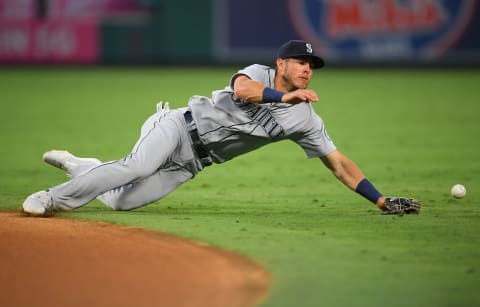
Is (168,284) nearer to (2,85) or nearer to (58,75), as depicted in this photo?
(2,85)

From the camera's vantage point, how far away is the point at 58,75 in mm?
23703

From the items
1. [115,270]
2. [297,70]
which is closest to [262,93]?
[297,70]

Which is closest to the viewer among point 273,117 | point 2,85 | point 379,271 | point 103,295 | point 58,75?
point 103,295

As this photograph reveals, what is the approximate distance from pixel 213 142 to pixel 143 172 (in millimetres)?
643

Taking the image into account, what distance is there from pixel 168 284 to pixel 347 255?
4.59ft

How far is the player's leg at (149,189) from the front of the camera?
7.91 metres

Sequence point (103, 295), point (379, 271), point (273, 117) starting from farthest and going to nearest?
point (273, 117), point (379, 271), point (103, 295)

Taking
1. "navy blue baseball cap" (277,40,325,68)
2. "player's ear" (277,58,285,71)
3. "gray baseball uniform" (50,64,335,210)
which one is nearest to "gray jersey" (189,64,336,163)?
"gray baseball uniform" (50,64,335,210)

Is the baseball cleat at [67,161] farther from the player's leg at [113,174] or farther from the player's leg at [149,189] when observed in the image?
the player's leg at [113,174]

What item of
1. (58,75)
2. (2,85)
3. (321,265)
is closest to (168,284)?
(321,265)

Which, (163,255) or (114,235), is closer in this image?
(163,255)

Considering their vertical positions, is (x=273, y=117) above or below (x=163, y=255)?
above

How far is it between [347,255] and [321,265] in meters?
0.36

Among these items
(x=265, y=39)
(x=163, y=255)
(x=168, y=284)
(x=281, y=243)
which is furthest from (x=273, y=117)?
(x=265, y=39)
